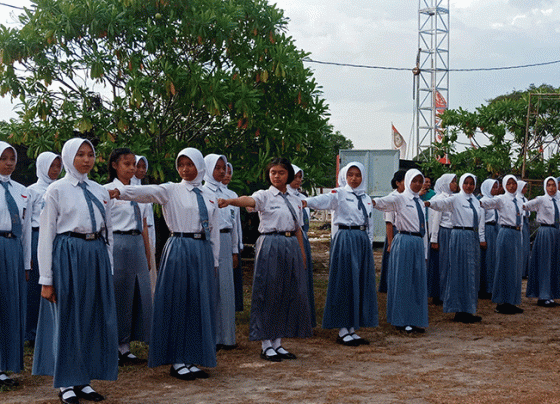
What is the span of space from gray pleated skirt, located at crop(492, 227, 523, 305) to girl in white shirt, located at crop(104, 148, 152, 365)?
5469 mm

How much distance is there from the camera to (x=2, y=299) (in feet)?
17.3


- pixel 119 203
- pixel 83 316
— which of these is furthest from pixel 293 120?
pixel 83 316

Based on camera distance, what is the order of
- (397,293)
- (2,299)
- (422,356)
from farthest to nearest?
1. (397,293)
2. (422,356)
3. (2,299)

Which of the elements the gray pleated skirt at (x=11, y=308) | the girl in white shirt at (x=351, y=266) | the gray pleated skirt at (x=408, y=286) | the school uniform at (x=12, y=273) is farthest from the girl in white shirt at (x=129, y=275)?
the gray pleated skirt at (x=408, y=286)

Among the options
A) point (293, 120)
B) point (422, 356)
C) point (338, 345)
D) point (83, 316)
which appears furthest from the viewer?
point (293, 120)

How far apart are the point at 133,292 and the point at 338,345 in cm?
227

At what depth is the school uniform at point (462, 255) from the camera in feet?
28.6

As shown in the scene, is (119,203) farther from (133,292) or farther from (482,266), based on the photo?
(482,266)

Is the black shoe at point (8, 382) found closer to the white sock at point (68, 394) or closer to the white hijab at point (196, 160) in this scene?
the white sock at point (68, 394)

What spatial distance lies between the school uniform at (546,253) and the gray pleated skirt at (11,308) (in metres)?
7.76

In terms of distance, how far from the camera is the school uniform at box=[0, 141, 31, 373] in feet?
17.2

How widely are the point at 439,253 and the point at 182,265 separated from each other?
6355 millimetres

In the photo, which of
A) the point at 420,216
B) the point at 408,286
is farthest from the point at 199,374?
the point at 420,216

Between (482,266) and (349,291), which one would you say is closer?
(349,291)
